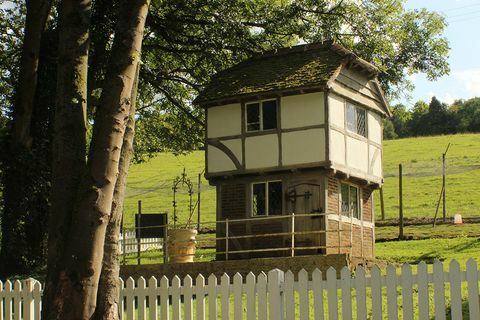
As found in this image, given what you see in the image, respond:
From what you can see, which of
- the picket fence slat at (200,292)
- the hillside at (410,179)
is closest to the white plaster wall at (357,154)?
the picket fence slat at (200,292)

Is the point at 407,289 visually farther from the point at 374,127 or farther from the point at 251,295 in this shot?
the point at 374,127

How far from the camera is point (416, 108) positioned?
34.5 meters

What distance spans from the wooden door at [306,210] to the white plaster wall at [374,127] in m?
A: 4.45

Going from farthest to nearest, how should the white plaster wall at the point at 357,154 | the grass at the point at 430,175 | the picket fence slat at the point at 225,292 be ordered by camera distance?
the grass at the point at 430,175
the white plaster wall at the point at 357,154
the picket fence slat at the point at 225,292

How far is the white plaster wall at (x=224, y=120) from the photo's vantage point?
27.1m

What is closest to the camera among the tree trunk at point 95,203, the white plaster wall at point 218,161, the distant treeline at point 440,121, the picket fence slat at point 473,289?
the picket fence slat at point 473,289

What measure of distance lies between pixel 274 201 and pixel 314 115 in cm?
323

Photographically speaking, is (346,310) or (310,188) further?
(310,188)

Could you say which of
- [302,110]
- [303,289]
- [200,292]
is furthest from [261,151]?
[303,289]

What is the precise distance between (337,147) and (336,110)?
1275 mm

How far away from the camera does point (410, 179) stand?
58.4 m

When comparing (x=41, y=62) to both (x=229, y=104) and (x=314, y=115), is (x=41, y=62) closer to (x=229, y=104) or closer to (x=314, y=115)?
(x=229, y=104)

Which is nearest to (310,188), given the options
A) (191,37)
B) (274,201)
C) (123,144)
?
(274,201)

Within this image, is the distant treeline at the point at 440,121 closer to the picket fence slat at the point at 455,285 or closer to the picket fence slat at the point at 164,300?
the picket fence slat at the point at 164,300
